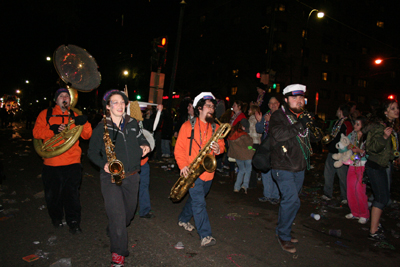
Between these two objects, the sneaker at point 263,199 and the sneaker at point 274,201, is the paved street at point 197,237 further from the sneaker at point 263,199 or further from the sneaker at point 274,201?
the sneaker at point 263,199

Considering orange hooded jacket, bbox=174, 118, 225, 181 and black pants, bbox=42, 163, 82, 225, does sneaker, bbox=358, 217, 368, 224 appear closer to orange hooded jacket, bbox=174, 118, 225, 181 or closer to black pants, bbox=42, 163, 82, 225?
orange hooded jacket, bbox=174, 118, 225, 181

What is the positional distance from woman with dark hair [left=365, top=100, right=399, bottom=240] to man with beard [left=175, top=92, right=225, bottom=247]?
2.55 metres

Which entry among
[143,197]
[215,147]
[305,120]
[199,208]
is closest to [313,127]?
[305,120]

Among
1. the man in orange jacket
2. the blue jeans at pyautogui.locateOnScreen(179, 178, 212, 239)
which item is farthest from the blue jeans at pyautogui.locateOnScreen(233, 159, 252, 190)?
the man in orange jacket

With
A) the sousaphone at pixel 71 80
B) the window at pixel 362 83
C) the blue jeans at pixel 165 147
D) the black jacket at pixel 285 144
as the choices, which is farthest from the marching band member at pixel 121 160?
the window at pixel 362 83

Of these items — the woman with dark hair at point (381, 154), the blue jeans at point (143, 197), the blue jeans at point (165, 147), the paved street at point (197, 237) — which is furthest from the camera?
the blue jeans at point (165, 147)

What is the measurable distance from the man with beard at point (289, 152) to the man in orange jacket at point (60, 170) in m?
3.01

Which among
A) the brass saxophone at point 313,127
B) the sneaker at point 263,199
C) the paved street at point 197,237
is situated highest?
the brass saxophone at point 313,127

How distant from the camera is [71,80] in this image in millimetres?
4695

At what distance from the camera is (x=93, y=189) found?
21.5 feet

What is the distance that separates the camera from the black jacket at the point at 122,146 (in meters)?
3.29

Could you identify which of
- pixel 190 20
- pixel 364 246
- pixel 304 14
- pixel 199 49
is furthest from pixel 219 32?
pixel 364 246

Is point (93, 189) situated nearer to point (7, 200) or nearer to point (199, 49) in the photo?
point (7, 200)

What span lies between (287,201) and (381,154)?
6.07 feet
